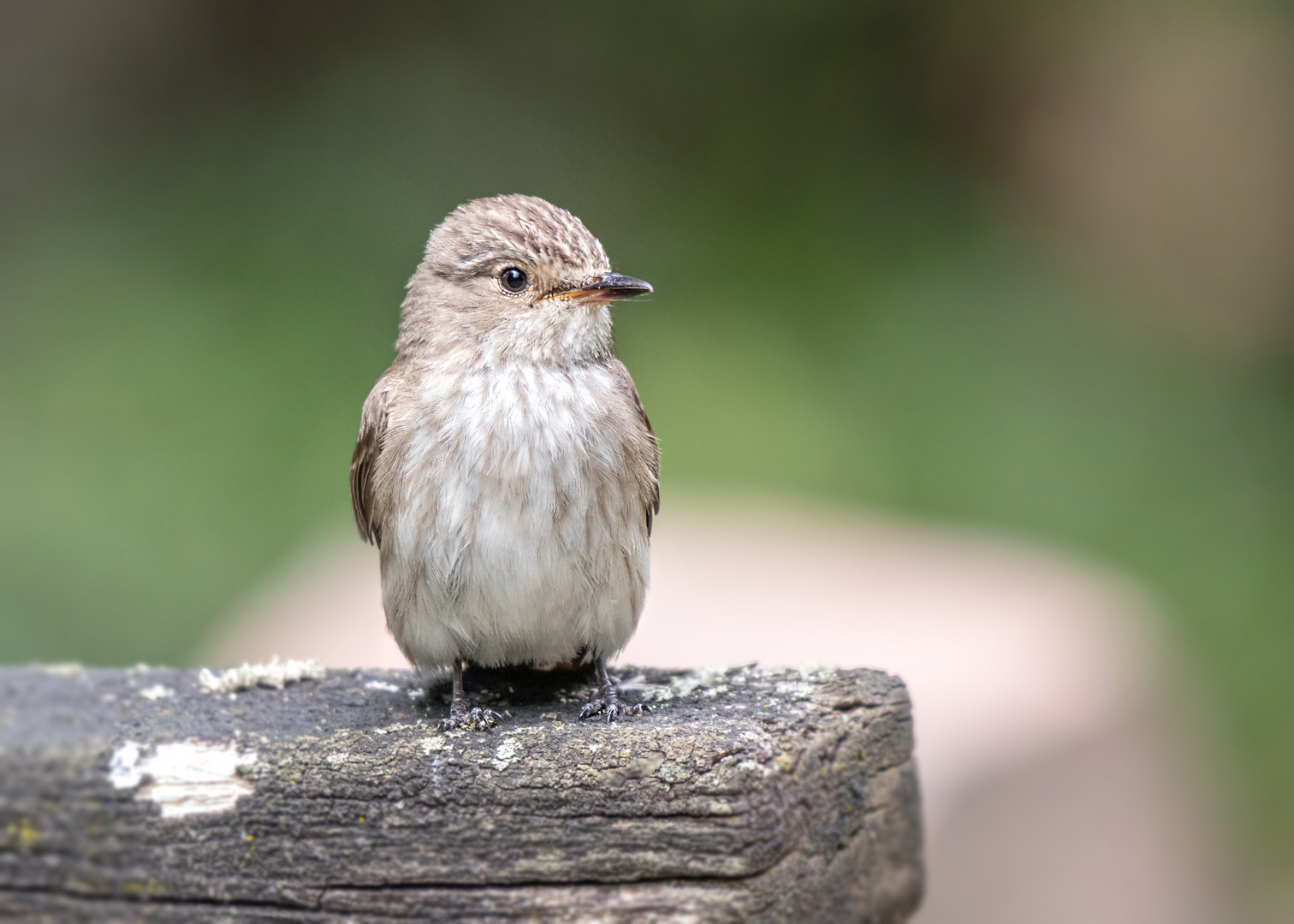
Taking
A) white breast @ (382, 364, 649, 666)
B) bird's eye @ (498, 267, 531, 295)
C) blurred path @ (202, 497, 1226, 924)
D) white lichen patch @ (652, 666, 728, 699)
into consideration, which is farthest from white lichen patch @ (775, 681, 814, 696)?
blurred path @ (202, 497, 1226, 924)

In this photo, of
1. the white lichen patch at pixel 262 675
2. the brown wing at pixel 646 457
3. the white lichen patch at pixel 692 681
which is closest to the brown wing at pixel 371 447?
the white lichen patch at pixel 262 675

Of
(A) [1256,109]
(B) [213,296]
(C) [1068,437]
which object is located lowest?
(C) [1068,437]

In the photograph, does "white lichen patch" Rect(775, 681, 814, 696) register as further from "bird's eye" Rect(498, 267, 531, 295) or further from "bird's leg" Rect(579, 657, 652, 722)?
"bird's eye" Rect(498, 267, 531, 295)

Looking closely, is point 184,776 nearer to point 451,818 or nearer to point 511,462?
point 451,818

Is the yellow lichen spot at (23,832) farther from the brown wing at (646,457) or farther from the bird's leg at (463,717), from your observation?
the brown wing at (646,457)

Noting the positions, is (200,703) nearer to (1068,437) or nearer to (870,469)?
(870,469)

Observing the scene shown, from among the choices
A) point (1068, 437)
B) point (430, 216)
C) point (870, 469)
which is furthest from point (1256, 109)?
point (430, 216)
